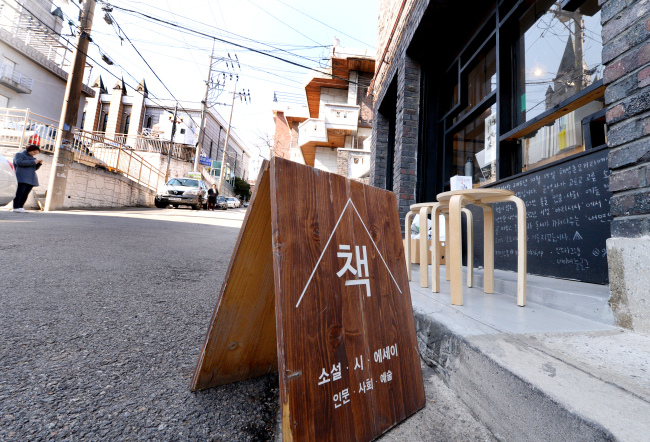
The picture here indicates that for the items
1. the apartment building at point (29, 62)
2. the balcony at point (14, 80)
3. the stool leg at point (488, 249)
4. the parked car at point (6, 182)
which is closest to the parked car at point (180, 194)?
the parked car at point (6, 182)

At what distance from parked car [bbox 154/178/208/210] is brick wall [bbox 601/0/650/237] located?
1606 cm

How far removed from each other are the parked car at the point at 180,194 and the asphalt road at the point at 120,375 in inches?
539

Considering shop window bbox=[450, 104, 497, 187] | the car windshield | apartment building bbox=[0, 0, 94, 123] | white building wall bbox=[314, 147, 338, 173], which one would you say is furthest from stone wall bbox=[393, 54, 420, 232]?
apartment building bbox=[0, 0, 94, 123]

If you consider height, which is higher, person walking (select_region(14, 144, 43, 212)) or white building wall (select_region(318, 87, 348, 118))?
white building wall (select_region(318, 87, 348, 118))

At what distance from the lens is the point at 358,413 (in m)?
1.00

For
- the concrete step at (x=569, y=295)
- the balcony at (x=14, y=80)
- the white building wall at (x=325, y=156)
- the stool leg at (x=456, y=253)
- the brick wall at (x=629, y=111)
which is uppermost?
the balcony at (x=14, y=80)

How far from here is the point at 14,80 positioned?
18469 millimetres

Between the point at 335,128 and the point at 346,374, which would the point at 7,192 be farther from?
the point at 335,128

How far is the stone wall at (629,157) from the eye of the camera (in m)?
1.42

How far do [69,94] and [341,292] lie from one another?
38.2ft

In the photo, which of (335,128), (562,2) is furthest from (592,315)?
(335,128)

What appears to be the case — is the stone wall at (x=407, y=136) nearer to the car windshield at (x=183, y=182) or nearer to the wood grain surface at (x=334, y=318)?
the wood grain surface at (x=334, y=318)

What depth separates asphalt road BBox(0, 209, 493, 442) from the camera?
96 centimetres

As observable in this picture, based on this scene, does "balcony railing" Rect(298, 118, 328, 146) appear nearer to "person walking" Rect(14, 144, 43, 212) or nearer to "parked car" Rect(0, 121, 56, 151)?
"parked car" Rect(0, 121, 56, 151)
